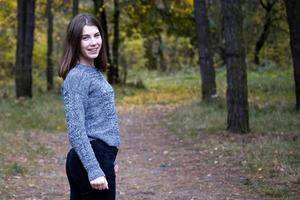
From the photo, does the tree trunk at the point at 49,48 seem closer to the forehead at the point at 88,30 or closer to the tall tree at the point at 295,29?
the tall tree at the point at 295,29

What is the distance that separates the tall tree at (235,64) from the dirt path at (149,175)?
1.29 m

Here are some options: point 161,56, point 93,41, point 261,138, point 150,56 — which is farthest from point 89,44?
point 161,56

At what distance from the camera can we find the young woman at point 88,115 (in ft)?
12.8

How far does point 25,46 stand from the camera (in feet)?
72.8

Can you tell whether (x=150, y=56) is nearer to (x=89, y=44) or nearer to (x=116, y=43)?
(x=116, y=43)

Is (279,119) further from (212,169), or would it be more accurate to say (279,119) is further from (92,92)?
(92,92)

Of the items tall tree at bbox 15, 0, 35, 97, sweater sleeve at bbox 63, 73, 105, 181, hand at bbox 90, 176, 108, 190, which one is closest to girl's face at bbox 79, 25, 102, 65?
sweater sleeve at bbox 63, 73, 105, 181

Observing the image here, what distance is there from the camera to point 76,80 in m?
3.99

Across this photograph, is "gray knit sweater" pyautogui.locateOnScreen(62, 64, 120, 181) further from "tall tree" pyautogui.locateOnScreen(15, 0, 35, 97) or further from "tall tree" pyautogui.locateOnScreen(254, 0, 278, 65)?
"tall tree" pyautogui.locateOnScreen(254, 0, 278, 65)

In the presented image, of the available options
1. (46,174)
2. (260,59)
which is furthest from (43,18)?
(46,174)

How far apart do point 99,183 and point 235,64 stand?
377 inches

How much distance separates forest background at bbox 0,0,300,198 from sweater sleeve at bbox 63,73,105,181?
4846mm

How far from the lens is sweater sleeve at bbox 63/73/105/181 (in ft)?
12.7

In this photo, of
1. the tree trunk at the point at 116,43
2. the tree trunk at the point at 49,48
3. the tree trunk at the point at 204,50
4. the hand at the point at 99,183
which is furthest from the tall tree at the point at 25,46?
the hand at the point at 99,183
